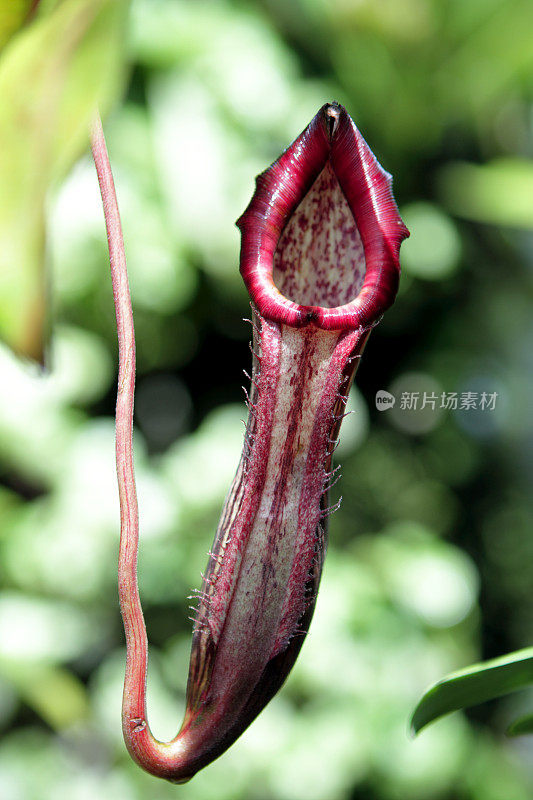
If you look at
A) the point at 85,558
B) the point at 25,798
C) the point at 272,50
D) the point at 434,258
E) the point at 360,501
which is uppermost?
the point at 272,50

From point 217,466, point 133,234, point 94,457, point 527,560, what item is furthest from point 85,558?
point 527,560

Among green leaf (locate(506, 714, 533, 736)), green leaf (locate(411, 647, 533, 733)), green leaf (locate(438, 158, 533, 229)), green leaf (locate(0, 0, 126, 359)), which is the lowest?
green leaf (locate(506, 714, 533, 736))

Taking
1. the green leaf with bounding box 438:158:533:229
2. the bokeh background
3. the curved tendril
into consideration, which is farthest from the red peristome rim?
the green leaf with bounding box 438:158:533:229

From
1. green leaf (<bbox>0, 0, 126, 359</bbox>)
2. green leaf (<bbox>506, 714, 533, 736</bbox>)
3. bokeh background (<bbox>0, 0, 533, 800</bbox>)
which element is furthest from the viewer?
bokeh background (<bbox>0, 0, 533, 800</bbox>)

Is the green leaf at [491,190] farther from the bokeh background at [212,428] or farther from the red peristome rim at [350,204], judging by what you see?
the red peristome rim at [350,204]

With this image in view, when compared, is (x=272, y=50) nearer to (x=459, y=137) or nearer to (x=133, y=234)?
(x=133, y=234)

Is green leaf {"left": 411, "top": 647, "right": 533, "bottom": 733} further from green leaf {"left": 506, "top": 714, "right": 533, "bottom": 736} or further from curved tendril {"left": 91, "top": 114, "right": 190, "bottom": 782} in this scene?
curved tendril {"left": 91, "top": 114, "right": 190, "bottom": 782}

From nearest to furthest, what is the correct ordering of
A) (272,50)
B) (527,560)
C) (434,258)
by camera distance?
1. (272,50)
2. (434,258)
3. (527,560)
